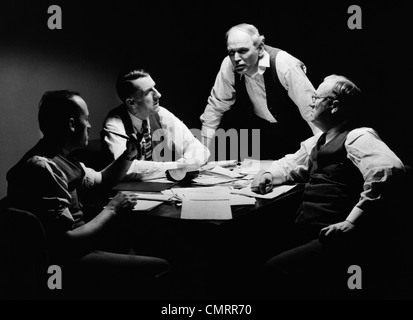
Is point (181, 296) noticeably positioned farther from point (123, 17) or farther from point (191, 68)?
point (123, 17)

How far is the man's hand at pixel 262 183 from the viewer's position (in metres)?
2.49

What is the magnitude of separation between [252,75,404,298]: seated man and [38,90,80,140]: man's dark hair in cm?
98

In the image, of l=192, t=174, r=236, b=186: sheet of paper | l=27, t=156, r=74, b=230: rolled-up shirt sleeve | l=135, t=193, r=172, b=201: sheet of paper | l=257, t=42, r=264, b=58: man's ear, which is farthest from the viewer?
l=257, t=42, r=264, b=58: man's ear

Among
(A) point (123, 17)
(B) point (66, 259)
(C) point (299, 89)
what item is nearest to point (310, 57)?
(C) point (299, 89)

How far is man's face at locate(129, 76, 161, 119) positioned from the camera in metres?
2.81

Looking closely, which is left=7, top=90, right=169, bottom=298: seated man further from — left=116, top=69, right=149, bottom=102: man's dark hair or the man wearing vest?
the man wearing vest

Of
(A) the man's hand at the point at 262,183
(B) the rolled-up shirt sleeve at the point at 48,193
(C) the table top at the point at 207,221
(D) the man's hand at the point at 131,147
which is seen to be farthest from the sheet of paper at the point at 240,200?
(B) the rolled-up shirt sleeve at the point at 48,193

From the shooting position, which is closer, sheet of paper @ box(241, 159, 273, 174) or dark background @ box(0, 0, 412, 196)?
dark background @ box(0, 0, 412, 196)

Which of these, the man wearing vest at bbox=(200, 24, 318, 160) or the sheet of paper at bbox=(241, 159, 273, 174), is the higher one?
Result: the man wearing vest at bbox=(200, 24, 318, 160)

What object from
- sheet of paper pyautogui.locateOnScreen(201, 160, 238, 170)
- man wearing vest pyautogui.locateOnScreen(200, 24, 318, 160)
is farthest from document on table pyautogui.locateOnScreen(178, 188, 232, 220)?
man wearing vest pyautogui.locateOnScreen(200, 24, 318, 160)

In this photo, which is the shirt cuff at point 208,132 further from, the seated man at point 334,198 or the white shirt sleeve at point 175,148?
the seated man at point 334,198

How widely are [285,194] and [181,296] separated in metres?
0.73

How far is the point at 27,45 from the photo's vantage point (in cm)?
251

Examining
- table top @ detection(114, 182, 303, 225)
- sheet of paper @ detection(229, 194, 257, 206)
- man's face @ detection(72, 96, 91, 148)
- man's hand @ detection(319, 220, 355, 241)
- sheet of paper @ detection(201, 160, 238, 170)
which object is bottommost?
man's hand @ detection(319, 220, 355, 241)
